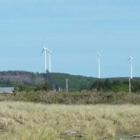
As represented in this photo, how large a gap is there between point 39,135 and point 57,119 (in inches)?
565

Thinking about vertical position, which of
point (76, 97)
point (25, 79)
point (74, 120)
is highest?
point (25, 79)

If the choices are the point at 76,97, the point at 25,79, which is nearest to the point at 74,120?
the point at 76,97

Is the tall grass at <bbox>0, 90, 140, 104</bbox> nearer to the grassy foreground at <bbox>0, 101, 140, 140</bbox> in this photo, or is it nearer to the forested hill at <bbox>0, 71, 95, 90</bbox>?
the grassy foreground at <bbox>0, 101, 140, 140</bbox>

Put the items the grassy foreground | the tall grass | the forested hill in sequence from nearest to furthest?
1. the grassy foreground
2. the tall grass
3. the forested hill

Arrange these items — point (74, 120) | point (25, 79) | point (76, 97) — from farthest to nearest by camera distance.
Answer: point (25, 79) → point (76, 97) → point (74, 120)

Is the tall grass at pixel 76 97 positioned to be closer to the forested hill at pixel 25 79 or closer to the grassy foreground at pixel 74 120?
the grassy foreground at pixel 74 120

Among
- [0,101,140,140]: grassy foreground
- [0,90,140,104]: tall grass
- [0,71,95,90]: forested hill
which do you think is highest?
[0,71,95,90]: forested hill

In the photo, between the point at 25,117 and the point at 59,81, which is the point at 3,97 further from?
the point at 59,81

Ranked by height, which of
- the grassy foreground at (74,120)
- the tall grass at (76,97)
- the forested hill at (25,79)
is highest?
the forested hill at (25,79)

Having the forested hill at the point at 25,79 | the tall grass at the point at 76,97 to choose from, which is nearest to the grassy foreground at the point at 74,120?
the tall grass at the point at 76,97

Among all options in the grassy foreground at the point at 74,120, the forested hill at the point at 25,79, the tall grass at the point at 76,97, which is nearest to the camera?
the grassy foreground at the point at 74,120

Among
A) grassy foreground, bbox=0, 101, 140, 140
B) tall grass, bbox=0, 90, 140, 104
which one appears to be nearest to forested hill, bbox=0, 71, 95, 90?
tall grass, bbox=0, 90, 140, 104

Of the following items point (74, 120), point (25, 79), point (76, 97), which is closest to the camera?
point (74, 120)

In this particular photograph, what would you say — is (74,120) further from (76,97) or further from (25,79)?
(25,79)
